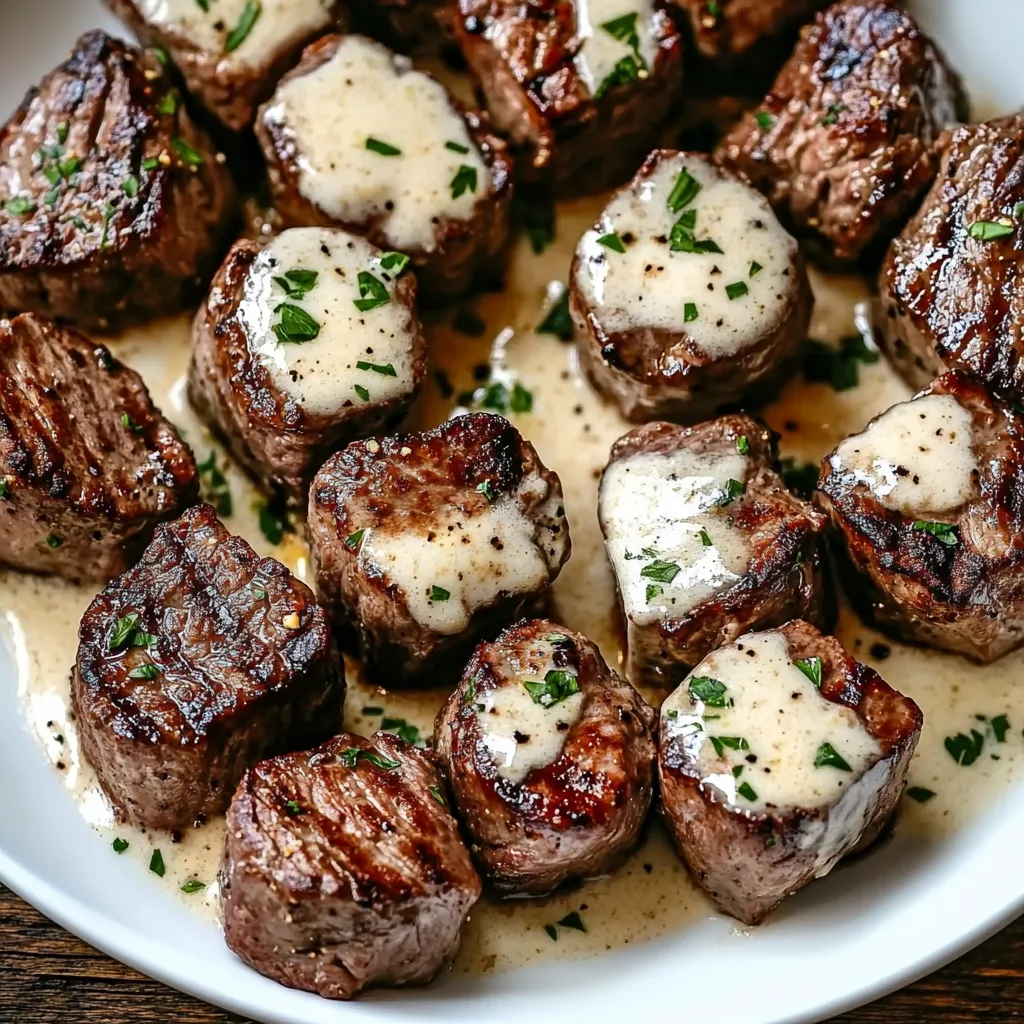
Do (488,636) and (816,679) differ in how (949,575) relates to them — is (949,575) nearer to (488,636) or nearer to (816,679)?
(816,679)

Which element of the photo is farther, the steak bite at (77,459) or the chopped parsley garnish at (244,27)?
the chopped parsley garnish at (244,27)

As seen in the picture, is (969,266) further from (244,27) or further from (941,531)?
(244,27)

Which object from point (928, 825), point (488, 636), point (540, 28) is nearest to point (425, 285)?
point (540, 28)

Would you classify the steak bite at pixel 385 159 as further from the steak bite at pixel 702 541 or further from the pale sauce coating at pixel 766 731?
the pale sauce coating at pixel 766 731

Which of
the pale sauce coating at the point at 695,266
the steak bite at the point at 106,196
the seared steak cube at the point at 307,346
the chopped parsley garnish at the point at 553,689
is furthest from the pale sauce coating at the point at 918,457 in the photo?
the steak bite at the point at 106,196

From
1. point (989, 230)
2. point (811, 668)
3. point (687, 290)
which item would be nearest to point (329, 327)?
point (687, 290)
